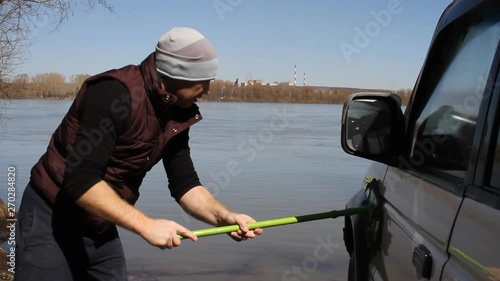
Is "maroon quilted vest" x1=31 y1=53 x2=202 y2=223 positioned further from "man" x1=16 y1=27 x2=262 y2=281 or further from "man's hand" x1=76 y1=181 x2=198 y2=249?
"man's hand" x1=76 y1=181 x2=198 y2=249

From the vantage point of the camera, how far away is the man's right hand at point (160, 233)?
259 centimetres

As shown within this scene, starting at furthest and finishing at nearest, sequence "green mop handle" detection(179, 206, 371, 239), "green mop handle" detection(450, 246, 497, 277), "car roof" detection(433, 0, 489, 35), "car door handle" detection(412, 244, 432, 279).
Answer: "green mop handle" detection(179, 206, 371, 239), "car roof" detection(433, 0, 489, 35), "car door handle" detection(412, 244, 432, 279), "green mop handle" detection(450, 246, 497, 277)

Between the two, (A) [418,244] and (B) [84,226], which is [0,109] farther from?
(A) [418,244]

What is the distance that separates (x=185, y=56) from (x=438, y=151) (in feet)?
3.60

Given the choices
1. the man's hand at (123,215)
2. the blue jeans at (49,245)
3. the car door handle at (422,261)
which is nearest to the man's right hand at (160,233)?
the man's hand at (123,215)

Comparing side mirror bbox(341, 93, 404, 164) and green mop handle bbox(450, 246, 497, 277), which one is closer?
green mop handle bbox(450, 246, 497, 277)

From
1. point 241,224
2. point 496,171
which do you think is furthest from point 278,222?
point 496,171

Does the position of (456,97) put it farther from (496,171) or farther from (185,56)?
(185,56)

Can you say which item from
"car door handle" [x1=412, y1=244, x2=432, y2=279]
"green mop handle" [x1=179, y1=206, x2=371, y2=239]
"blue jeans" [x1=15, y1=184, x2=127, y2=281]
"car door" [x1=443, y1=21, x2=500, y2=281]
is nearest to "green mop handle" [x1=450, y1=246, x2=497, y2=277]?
"car door" [x1=443, y1=21, x2=500, y2=281]

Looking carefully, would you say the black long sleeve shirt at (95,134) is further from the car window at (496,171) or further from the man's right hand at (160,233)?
Answer: the car window at (496,171)

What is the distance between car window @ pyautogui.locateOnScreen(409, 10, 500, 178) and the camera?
2105mm

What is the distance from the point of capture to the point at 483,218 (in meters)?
1.63

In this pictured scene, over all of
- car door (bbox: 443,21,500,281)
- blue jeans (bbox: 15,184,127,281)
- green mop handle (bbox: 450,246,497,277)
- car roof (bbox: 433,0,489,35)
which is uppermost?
car roof (bbox: 433,0,489,35)

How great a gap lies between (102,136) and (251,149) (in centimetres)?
2222
